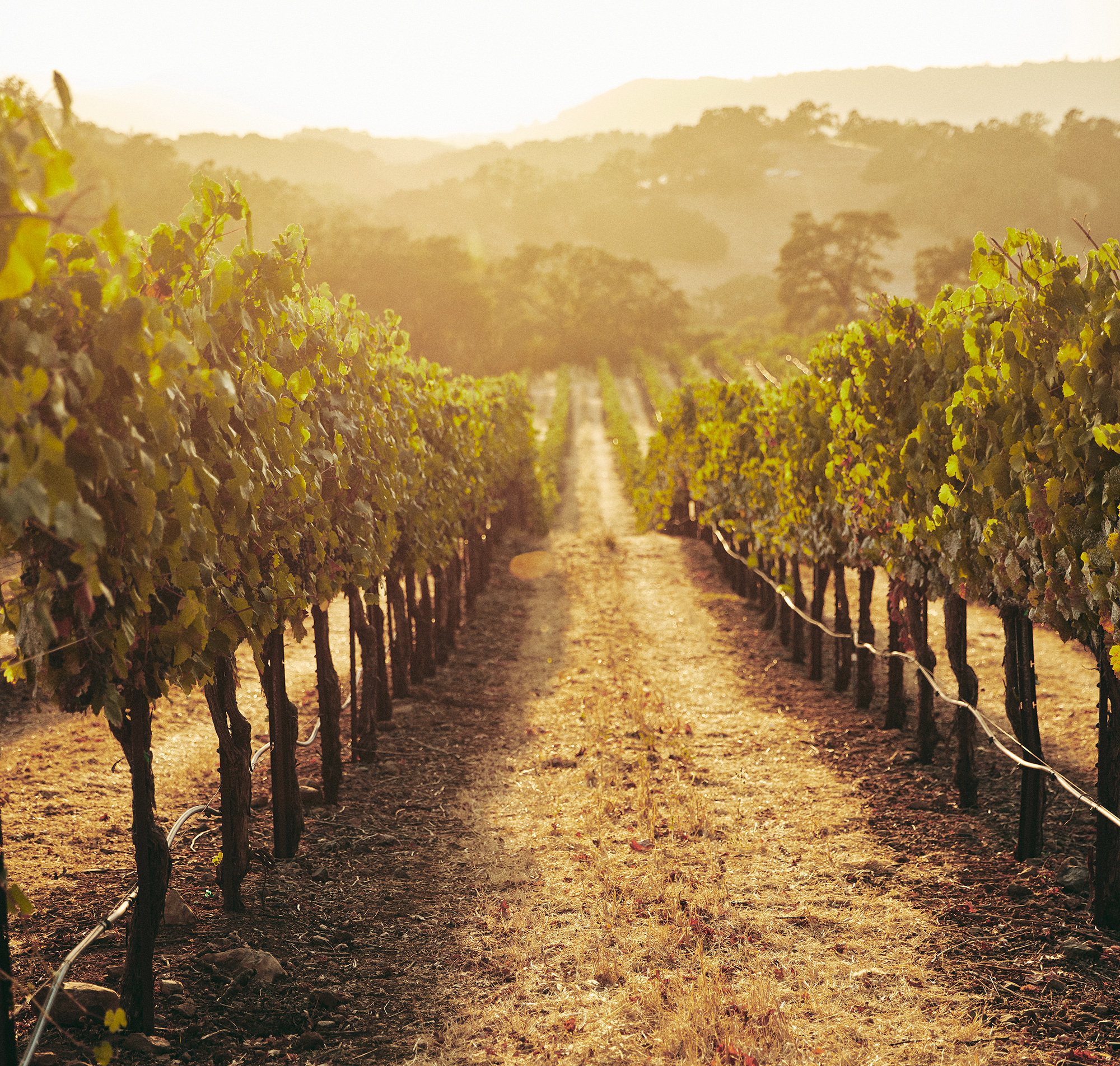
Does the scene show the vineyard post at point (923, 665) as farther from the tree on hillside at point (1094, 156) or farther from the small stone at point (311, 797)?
the tree on hillside at point (1094, 156)

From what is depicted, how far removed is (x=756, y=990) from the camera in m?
5.73

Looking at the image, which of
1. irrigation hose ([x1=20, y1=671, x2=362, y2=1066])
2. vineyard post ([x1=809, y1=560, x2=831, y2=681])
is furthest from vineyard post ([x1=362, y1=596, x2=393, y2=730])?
vineyard post ([x1=809, y1=560, x2=831, y2=681])

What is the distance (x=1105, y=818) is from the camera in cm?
Result: 644

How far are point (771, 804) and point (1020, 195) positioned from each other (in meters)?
143

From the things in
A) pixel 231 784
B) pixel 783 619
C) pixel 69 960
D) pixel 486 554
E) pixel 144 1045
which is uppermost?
pixel 231 784

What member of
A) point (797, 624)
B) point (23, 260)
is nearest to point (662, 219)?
point (797, 624)

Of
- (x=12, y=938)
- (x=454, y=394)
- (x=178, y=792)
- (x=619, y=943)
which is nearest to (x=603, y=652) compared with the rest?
(x=454, y=394)

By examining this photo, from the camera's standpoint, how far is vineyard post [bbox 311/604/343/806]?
873 cm

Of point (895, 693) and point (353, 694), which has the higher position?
point (353, 694)

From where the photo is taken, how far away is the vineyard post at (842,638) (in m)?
12.6

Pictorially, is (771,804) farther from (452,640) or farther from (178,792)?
(452,640)

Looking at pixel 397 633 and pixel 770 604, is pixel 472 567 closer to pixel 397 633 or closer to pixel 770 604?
pixel 770 604

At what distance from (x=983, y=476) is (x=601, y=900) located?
4246mm

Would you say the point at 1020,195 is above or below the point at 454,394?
above
